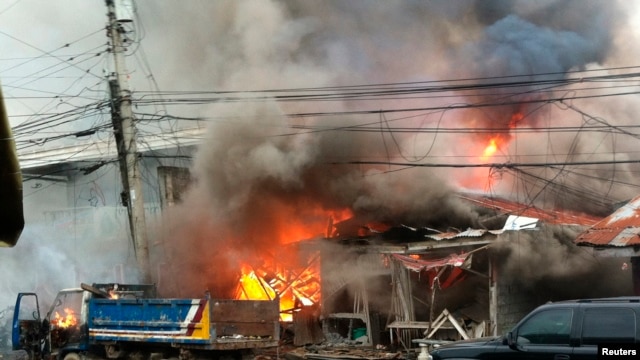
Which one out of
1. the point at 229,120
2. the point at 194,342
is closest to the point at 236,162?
the point at 229,120

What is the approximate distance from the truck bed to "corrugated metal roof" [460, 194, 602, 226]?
6931 millimetres

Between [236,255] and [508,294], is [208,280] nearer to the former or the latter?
[236,255]

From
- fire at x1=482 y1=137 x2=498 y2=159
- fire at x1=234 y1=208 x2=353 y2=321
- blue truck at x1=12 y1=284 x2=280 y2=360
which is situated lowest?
blue truck at x1=12 y1=284 x2=280 y2=360

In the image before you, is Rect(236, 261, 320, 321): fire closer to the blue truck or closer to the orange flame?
the orange flame

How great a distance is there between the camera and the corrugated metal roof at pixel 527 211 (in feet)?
50.8

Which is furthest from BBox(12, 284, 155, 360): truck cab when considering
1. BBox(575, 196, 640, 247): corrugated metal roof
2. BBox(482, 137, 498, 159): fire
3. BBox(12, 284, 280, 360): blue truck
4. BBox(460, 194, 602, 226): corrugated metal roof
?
BBox(482, 137, 498, 159): fire

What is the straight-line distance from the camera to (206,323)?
1224cm

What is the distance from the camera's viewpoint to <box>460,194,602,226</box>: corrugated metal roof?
609 inches

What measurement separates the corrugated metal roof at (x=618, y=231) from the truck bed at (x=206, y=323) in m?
6.18

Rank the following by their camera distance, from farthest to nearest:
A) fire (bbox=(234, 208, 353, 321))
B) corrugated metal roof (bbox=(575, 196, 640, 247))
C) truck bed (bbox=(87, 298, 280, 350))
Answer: fire (bbox=(234, 208, 353, 321))
truck bed (bbox=(87, 298, 280, 350))
corrugated metal roof (bbox=(575, 196, 640, 247))

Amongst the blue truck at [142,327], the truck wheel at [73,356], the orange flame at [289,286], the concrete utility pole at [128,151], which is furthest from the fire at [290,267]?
the truck wheel at [73,356]

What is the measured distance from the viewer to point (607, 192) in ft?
64.7

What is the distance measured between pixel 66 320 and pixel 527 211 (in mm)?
12005

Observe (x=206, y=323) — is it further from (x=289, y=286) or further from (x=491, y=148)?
(x=491, y=148)
